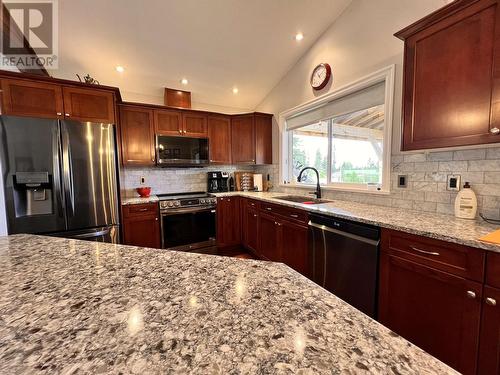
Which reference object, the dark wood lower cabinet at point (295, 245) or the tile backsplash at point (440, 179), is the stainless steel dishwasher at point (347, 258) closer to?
the dark wood lower cabinet at point (295, 245)

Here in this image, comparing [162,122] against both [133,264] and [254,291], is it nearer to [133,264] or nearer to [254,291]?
[133,264]

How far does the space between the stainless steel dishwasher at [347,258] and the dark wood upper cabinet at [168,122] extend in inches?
93.6

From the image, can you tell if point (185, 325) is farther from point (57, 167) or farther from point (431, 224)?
point (57, 167)

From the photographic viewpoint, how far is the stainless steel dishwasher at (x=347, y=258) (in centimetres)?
153

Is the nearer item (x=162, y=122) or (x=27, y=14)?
(x=27, y=14)

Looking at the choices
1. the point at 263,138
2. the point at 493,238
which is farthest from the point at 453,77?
the point at 263,138

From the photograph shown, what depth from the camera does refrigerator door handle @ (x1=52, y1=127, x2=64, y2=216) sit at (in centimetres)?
214

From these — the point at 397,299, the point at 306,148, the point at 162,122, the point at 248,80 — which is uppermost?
the point at 248,80

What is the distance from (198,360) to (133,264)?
21.4 inches

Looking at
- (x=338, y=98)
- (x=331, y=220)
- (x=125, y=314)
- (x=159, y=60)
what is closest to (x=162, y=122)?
(x=159, y=60)

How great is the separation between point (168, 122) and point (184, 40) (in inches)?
42.6

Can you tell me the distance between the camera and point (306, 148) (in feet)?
10.6

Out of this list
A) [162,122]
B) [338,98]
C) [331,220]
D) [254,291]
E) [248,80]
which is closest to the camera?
[254,291]

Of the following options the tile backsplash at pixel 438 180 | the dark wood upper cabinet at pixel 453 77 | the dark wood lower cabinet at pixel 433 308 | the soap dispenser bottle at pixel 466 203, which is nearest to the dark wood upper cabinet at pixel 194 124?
the tile backsplash at pixel 438 180
